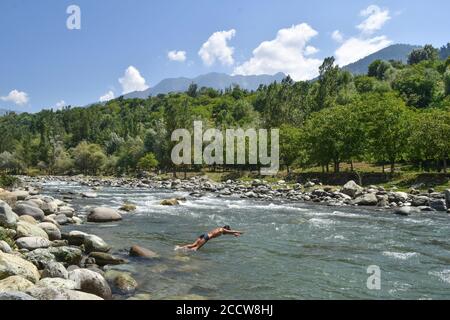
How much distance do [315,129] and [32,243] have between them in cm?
5632

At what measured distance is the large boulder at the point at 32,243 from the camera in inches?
697

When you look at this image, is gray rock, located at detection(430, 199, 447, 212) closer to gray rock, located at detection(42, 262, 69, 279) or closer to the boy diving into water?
the boy diving into water

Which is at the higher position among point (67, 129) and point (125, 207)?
point (67, 129)

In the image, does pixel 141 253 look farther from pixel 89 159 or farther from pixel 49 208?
pixel 89 159

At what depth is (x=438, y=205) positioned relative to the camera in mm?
35594

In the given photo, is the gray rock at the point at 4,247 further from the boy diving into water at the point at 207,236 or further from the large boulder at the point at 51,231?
the boy diving into water at the point at 207,236

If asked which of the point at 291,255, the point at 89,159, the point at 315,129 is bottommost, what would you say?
the point at 291,255

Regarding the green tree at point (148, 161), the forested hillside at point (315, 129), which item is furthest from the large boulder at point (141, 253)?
the green tree at point (148, 161)

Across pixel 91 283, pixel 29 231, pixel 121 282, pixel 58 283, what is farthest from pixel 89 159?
pixel 58 283
